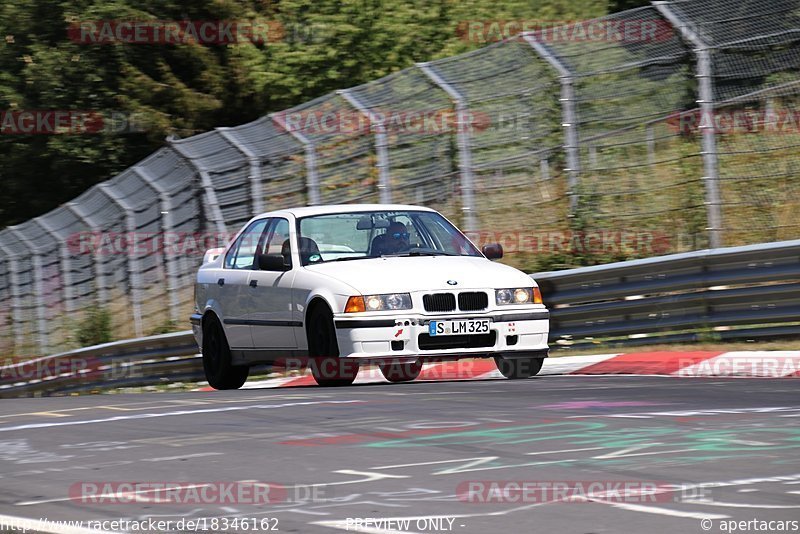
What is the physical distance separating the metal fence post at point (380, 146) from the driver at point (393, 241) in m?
4.79

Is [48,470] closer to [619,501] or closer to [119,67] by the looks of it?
[619,501]

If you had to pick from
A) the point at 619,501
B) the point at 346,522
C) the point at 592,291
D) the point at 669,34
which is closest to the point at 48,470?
the point at 346,522

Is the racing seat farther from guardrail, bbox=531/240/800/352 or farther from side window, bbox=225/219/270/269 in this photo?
guardrail, bbox=531/240/800/352

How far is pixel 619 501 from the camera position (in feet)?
18.2

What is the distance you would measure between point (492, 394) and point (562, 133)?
644 cm

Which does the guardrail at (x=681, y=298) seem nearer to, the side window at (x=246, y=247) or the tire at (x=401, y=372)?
the tire at (x=401, y=372)

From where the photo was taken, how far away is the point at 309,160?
18.8m

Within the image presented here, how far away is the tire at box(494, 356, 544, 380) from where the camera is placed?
12.2m

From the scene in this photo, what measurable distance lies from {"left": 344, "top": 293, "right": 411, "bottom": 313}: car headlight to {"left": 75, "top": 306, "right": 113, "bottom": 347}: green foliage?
13.3 metres

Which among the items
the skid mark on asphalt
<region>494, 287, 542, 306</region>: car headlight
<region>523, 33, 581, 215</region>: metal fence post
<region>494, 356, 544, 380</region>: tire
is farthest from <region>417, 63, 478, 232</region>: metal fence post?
the skid mark on asphalt

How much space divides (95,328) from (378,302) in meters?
13.6

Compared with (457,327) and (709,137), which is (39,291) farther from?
(457,327)

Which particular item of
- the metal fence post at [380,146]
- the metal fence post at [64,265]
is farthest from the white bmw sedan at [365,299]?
the metal fence post at [64,265]

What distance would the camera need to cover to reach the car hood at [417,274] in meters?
11.5
